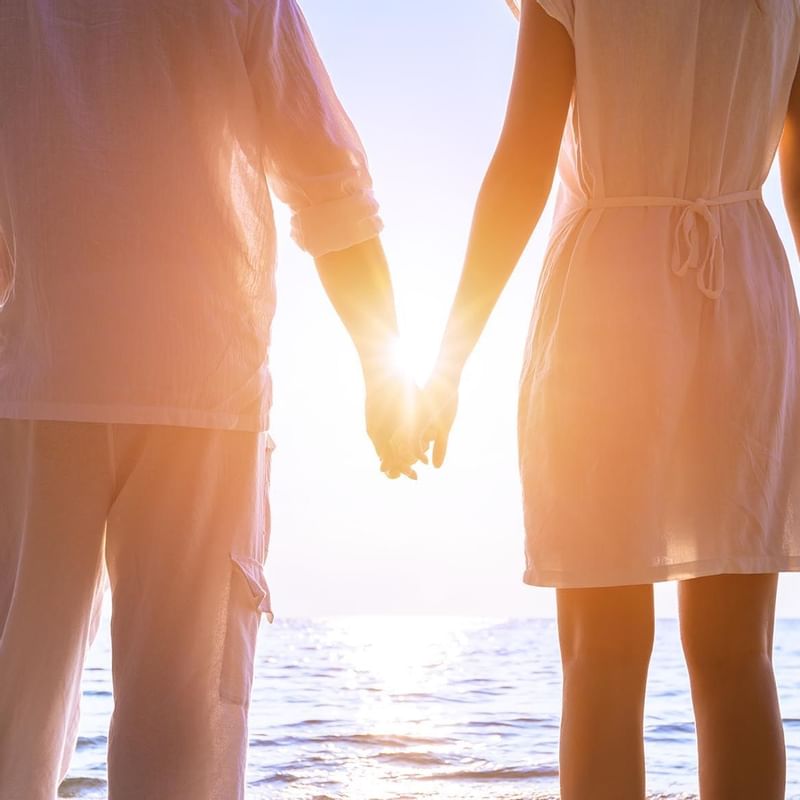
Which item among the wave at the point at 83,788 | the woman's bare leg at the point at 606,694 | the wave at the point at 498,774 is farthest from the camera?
the wave at the point at 498,774

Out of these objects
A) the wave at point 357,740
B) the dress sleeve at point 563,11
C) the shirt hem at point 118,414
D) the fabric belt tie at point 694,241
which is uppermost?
the dress sleeve at point 563,11

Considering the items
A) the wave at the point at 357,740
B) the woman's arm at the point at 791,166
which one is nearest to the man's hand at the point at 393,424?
the woman's arm at the point at 791,166

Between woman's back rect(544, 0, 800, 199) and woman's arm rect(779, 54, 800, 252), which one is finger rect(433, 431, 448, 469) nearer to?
woman's back rect(544, 0, 800, 199)

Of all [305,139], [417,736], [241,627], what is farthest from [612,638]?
[417,736]

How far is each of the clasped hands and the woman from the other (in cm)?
9

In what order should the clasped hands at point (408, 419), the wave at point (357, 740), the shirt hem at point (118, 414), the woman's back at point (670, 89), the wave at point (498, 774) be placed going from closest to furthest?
the shirt hem at point (118, 414), the woman's back at point (670, 89), the clasped hands at point (408, 419), the wave at point (498, 774), the wave at point (357, 740)

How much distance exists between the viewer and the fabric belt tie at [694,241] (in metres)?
2.01

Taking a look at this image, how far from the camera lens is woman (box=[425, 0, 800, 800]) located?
1.90m

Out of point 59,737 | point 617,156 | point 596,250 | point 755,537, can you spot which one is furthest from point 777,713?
point 59,737

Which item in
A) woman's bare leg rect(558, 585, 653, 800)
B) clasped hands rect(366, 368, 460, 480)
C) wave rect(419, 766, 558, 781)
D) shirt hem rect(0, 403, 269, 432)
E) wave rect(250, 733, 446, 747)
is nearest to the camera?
shirt hem rect(0, 403, 269, 432)

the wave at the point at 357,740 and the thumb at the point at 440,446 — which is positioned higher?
the thumb at the point at 440,446

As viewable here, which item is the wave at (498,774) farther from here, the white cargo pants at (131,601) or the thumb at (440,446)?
the white cargo pants at (131,601)

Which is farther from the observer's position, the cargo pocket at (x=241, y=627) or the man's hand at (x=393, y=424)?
the man's hand at (x=393, y=424)

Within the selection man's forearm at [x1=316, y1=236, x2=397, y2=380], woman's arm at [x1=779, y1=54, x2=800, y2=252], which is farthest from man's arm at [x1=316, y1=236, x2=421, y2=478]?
woman's arm at [x1=779, y1=54, x2=800, y2=252]
